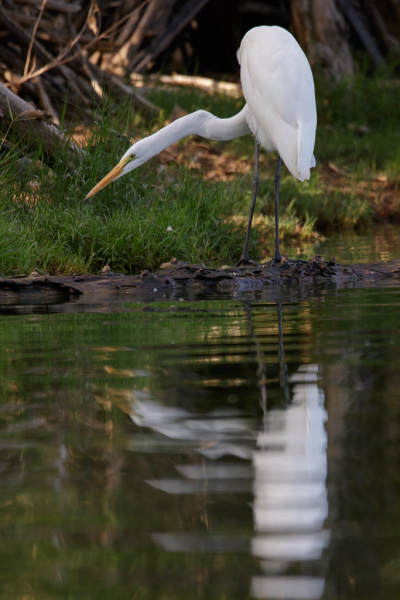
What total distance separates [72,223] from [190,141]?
6.41 meters

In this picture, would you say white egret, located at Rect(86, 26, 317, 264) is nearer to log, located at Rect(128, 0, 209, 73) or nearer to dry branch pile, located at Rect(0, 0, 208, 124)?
dry branch pile, located at Rect(0, 0, 208, 124)

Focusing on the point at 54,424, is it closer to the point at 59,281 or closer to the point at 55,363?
the point at 55,363

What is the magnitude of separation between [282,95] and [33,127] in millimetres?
2265

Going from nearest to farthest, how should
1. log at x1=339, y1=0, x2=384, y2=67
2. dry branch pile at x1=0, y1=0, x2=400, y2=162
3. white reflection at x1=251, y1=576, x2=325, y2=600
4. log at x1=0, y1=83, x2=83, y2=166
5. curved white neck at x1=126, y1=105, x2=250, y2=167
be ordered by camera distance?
1. white reflection at x1=251, y1=576, x2=325, y2=600
2. curved white neck at x1=126, y1=105, x2=250, y2=167
3. log at x1=0, y1=83, x2=83, y2=166
4. dry branch pile at x1=0, y1=0, x2=400, y2=162
5. log at x1=339, y1=0, x2=384, y2=67

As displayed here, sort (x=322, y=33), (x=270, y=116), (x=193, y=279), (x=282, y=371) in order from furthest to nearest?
(x=322, y=33), (x=270, y=116), (x=193, y=279), (x=282, y=371)

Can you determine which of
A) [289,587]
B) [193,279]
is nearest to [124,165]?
[193,279]

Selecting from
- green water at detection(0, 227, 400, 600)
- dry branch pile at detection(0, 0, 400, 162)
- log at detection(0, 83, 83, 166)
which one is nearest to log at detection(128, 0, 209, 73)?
dry branch pile at detection(0, 0, 400, 162)

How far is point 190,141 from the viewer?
11.8m

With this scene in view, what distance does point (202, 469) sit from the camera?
4.48 feet

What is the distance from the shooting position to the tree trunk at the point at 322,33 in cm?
1366

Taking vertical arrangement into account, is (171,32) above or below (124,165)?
above

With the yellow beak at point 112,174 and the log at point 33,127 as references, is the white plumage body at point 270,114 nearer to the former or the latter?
the yellow beak at point 112,174

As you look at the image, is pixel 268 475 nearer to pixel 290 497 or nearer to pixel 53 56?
pixel 290 497

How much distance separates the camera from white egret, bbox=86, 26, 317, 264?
5.29 m
